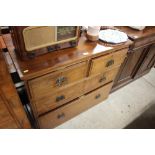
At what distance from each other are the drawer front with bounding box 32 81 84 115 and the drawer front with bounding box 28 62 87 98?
0.07 meters

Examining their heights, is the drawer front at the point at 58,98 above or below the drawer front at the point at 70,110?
above

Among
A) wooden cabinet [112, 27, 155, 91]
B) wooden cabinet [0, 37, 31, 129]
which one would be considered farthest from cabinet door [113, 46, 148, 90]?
wooden cabinet [0, 37, 31, 129]

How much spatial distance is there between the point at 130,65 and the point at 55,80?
1.01 m

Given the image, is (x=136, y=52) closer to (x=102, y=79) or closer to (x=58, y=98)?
(x=102, y=79)

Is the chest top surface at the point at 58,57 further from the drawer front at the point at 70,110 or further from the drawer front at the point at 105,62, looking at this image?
the drawer front at the point at 70,110

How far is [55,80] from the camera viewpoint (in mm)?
867

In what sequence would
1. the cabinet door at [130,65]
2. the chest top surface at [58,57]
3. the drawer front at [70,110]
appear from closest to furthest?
the chest top surface at [58,57] → the drawer front at [70,110] → the cabinet door at [130,65]

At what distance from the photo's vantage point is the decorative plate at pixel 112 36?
1.01 meters

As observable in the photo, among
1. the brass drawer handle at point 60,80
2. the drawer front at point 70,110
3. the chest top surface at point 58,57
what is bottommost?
the drawer front at point 70,110

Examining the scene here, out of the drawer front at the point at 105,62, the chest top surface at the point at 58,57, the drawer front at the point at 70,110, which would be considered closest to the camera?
the chest top surface at the point at 58,57

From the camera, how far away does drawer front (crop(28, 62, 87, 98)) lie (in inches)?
31.5

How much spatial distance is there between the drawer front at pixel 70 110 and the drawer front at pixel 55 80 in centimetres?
30

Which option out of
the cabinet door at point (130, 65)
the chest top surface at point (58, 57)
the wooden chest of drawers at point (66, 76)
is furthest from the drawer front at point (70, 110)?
the chest top surface at point (58, 57)
